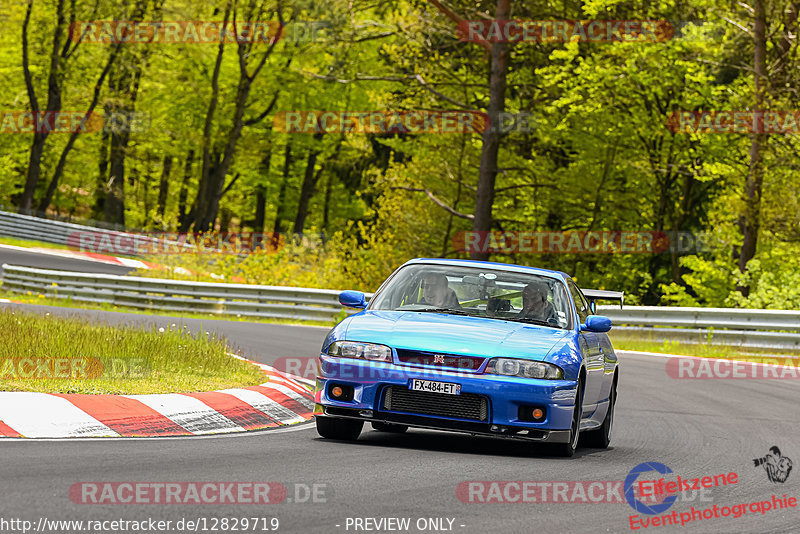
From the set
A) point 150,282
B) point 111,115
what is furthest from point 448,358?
point 111,115

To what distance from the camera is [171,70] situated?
58.4 meters

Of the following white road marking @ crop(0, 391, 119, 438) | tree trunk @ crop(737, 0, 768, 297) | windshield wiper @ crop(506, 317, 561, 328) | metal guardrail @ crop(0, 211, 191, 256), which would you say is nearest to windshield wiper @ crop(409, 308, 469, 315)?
windshield wiper @ crop(506, 317, 561, 328)

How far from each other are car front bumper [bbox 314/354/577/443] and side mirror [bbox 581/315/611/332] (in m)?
1.19

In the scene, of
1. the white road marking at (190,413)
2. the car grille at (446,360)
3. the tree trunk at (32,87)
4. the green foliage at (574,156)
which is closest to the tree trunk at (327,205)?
the tree trunk at (32,87)

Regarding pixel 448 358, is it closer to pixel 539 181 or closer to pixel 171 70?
pixel 539 181

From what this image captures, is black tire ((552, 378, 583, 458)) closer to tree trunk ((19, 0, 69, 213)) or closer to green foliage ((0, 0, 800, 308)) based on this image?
green foliage ((0, 0, 800, 308))

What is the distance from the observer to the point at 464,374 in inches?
349

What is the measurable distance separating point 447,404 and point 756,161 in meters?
22.8

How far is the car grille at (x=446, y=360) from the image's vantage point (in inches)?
349

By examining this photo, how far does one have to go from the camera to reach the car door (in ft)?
32.1

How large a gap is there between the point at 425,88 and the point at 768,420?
79.1ft

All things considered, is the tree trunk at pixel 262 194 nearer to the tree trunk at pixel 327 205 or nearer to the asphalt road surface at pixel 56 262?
the tree trunk at pixel 327 205

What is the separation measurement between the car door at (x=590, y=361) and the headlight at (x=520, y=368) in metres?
0.77

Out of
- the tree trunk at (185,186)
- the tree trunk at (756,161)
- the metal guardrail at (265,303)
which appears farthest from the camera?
the tree trunk at (185,186)
